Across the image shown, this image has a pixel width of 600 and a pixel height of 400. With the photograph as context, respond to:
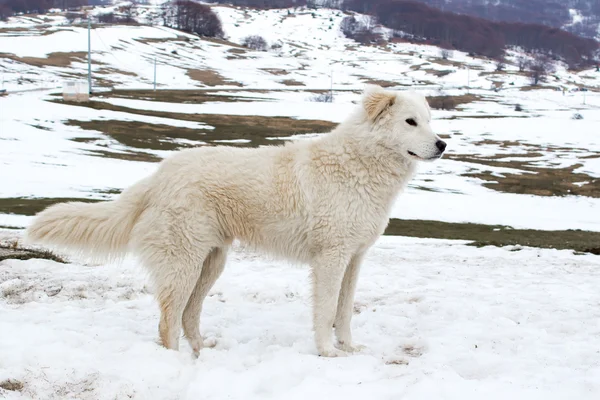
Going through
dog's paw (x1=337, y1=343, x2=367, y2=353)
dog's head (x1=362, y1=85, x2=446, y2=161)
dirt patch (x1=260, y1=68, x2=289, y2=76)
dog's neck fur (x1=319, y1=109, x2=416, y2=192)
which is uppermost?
dog's head (x1=362, y1=85, x2=446, y2=161)

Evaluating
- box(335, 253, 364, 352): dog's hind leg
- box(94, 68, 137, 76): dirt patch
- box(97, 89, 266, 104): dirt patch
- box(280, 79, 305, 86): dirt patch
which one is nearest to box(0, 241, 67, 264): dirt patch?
box(335, 253, 364, 352): dog's hind leg

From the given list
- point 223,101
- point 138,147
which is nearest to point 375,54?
point 223,101

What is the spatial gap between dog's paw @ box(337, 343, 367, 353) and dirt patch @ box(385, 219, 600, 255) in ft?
33.8

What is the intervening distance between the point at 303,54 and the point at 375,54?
2469cm

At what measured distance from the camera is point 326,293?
22.8 feet

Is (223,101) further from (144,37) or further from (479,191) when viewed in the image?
(144,37)

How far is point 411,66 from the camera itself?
17225 centimetres

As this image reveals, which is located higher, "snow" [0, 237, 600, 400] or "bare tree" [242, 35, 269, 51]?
"snow" [0, 237, 600, 400]

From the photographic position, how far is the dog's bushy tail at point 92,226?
6.61m

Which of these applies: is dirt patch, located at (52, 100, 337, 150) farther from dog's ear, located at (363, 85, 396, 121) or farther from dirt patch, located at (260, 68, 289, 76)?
dirt patch, located at (260, 68, 289, 76)

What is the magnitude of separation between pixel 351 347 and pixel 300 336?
78cm

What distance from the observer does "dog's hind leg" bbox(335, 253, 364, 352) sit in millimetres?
7373

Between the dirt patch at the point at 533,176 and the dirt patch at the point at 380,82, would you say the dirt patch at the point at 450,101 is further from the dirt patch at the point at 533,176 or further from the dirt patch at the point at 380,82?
the dirt patch at the point at 533,176

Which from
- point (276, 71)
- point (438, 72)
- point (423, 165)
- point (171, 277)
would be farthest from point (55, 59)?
point (171, 277)
